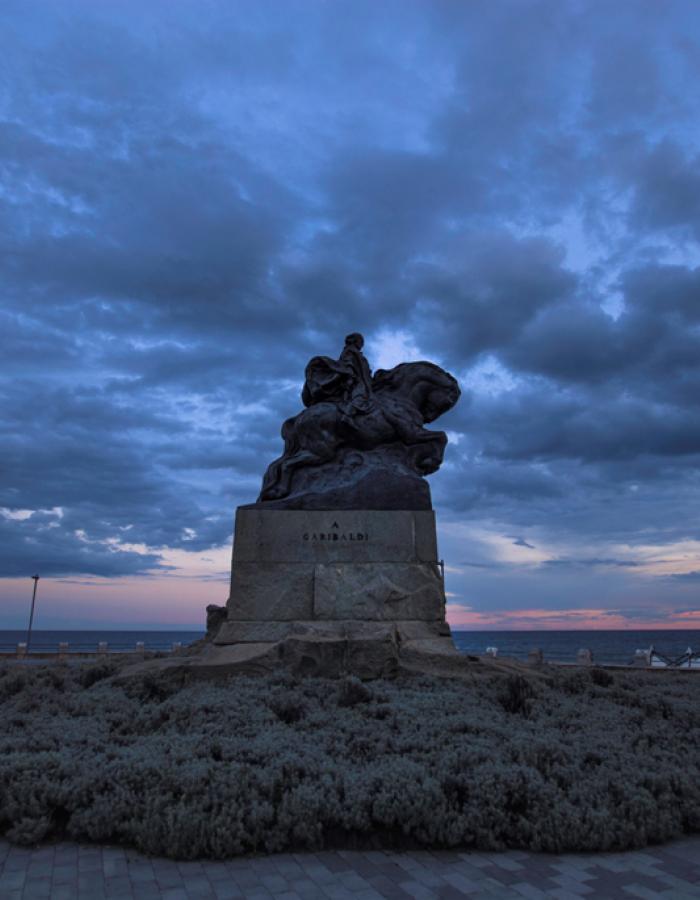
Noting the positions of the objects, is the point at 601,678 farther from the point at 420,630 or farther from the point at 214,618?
the point at 214,618

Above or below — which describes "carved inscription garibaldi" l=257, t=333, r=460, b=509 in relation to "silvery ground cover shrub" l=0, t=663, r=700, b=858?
above

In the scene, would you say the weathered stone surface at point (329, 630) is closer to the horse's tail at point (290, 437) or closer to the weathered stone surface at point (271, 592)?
the weathered stone surface at point (271, 592)

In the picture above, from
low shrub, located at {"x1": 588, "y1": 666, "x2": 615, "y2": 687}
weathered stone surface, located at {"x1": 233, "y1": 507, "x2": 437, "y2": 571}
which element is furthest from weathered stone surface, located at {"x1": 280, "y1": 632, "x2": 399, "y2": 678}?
low shrub, located at {"x1": 588, "y1": 666, "x2": 615, "y2": 687}

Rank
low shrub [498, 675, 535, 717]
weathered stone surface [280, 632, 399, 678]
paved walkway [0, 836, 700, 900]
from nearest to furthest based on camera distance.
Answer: paved walkway [0, 836, 700, 900] < low shrub [498, 675, 535, 717] < weathered stone surface [280, 632, 399, 678]

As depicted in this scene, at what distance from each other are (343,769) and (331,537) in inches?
198

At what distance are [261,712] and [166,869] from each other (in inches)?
99.5

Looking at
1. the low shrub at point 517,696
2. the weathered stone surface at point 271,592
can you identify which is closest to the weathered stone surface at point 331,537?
the weathered stone surface at point 271,592

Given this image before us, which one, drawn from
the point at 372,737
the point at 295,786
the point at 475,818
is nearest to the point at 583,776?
the point at 475,818

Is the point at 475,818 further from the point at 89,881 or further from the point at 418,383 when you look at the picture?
the point at 418,383

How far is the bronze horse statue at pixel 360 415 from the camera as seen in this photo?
425 inches

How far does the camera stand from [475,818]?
4.56 metres

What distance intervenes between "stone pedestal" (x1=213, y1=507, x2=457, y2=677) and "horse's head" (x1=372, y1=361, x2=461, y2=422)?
7.28 feet

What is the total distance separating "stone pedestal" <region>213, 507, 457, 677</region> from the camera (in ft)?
30.5

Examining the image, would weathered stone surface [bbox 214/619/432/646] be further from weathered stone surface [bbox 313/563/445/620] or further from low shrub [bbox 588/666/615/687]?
low shrub [bbox 588/666/615/687]
